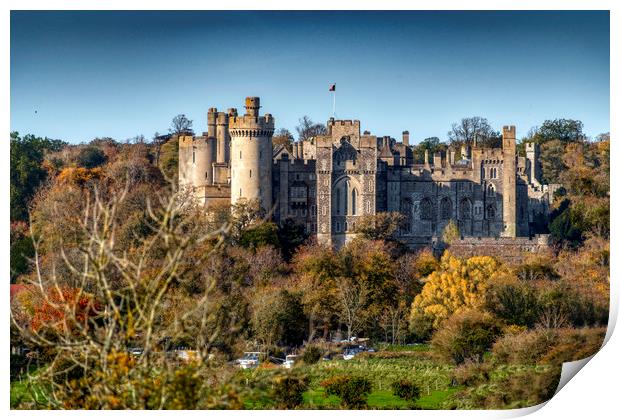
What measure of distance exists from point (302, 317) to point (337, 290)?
7.99 feet

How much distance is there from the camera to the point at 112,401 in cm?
1593

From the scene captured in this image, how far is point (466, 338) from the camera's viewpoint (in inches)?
1276

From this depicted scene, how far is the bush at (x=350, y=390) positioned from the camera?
2758 cm

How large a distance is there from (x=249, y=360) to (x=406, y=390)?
3.71m

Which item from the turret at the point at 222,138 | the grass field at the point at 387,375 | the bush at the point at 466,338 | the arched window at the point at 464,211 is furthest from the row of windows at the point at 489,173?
the bush at the point at 466,338

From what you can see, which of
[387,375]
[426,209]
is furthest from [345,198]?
[387,375]

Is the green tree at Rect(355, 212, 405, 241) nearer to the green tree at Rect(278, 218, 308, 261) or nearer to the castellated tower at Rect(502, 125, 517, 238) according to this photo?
the green tree at Rect(278, 218, 308, 261)

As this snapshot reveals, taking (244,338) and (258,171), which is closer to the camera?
(244,338)

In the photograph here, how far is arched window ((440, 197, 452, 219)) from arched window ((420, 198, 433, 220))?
1.30 ft

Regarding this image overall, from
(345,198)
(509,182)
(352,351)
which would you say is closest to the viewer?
(352,351)

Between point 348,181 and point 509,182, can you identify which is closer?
point 348,181

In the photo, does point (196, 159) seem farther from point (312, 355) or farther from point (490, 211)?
point (312, 355)
